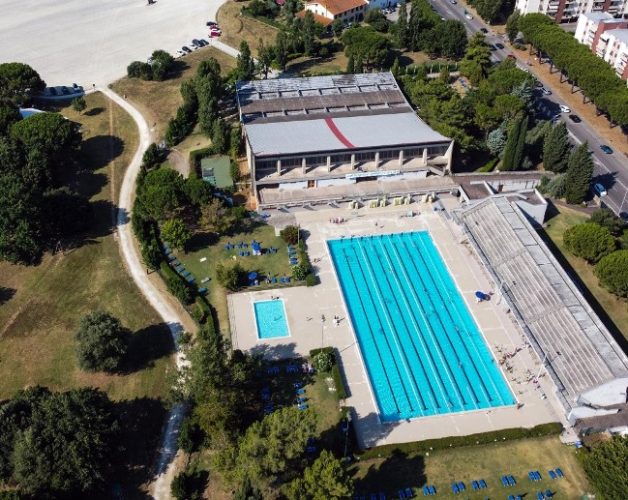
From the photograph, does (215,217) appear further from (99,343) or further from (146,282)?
(99,343)

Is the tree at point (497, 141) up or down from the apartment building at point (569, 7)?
down

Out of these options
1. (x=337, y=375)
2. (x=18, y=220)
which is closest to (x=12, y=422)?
(x=337, y=375)

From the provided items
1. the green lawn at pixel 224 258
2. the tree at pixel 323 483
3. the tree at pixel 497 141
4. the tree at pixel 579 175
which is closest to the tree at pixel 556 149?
the tree at pixel 579 175

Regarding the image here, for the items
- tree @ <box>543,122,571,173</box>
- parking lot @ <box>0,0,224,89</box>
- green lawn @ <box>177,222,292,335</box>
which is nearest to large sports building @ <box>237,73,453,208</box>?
green lawn @ <box>177,222,292,335</box>

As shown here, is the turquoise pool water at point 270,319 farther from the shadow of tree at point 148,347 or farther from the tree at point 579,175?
the tree at point 579,175

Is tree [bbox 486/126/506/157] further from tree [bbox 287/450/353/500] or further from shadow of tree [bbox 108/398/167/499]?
shadow of tree [bbox 108/398/167/499]

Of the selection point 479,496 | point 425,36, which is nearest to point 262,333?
point 479,496
